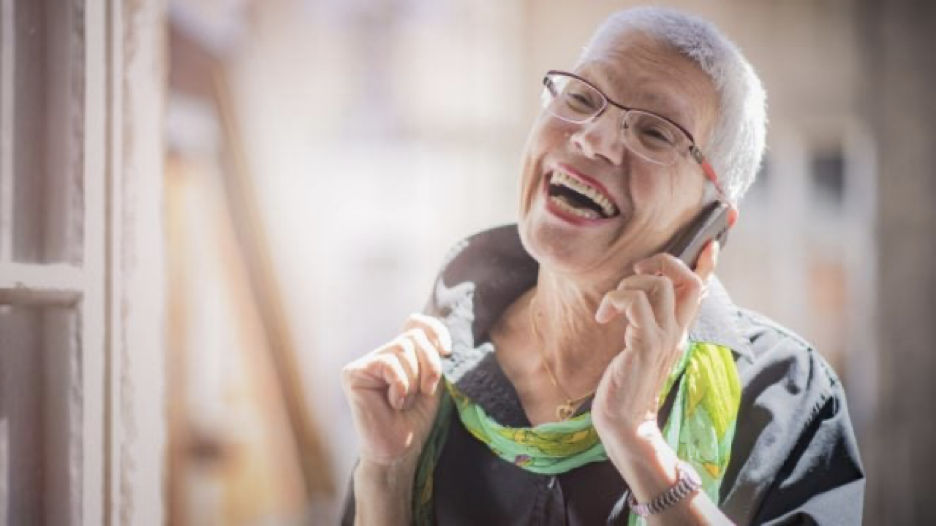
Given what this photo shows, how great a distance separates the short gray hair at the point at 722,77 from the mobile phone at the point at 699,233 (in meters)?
0.03

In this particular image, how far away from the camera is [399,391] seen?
73cm

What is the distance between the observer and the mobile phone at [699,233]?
2.38 ft

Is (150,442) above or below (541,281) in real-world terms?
below

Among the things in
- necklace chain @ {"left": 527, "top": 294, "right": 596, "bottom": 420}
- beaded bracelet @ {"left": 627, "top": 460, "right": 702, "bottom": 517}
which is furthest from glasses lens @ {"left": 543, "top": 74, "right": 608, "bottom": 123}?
beaded bracelet @ {"left": 627, "top": 460, "right": 702, "bottom": 517}

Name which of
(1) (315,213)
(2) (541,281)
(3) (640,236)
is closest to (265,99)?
(1) (315,213)

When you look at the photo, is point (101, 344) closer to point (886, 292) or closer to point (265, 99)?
point (265, 99)

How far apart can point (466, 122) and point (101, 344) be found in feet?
2.04

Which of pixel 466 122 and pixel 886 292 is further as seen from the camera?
pixel 886 292

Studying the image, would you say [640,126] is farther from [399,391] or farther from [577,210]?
[399,391]

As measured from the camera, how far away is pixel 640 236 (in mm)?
726

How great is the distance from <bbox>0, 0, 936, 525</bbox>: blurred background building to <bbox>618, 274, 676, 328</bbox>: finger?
0.82 ft

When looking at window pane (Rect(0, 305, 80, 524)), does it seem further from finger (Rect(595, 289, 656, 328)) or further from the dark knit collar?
finger (Rect(595, 289, 656, 328))

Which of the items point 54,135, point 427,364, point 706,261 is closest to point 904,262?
point 706,261

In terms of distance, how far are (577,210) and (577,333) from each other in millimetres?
142
